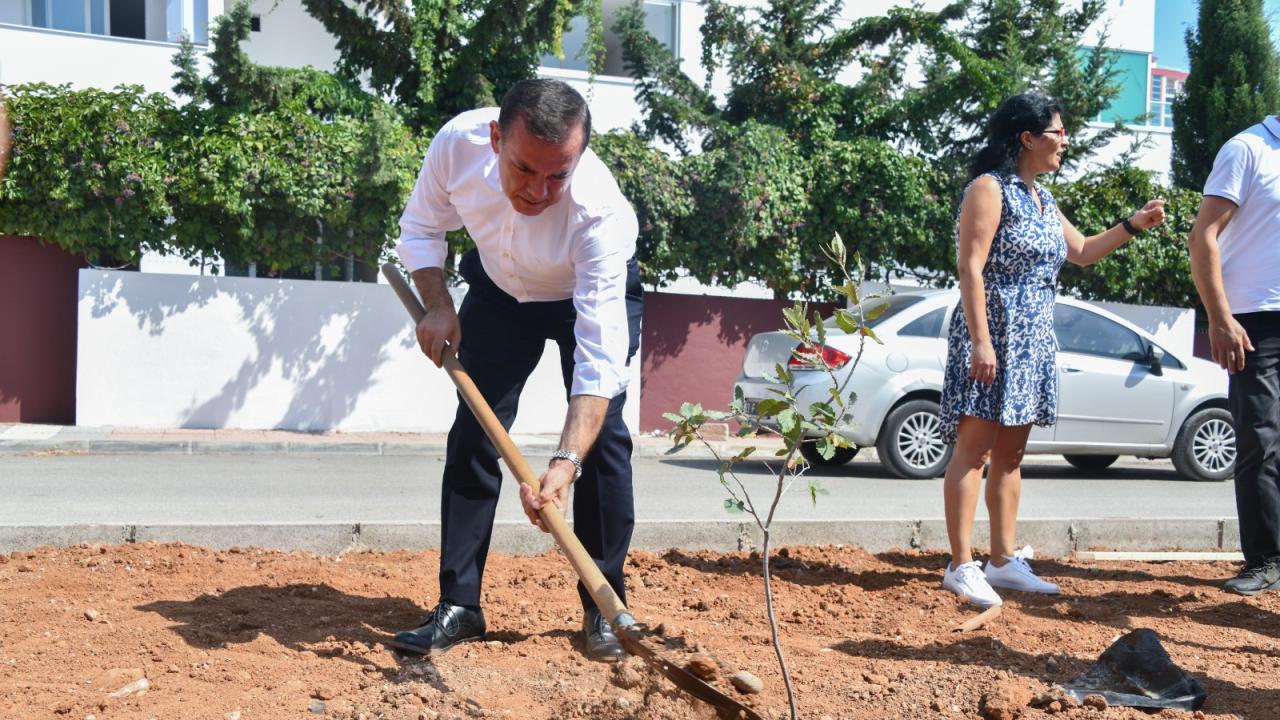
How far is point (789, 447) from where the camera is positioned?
9.94 ft

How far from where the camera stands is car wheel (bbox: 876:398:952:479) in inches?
387

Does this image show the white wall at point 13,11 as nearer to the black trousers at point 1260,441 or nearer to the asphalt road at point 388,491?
the asphalt road at point 388,491

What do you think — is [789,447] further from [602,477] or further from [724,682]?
[602,477]

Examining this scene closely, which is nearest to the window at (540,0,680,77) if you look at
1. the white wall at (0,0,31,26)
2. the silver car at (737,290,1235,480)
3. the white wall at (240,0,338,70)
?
the white wall at (240,0,338,70)

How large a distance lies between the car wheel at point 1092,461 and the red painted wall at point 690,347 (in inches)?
156

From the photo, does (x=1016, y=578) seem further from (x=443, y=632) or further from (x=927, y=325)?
(x=927, y=325)

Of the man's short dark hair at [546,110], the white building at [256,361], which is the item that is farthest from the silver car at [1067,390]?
the man's short dark hair at [546,110]

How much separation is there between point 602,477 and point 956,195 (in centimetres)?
1236

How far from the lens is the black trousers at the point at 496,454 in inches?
→ 149

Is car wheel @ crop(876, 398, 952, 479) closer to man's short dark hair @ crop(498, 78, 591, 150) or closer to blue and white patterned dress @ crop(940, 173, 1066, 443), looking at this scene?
blue and white patterned dress @ crop(940, 173, 1066, 443)

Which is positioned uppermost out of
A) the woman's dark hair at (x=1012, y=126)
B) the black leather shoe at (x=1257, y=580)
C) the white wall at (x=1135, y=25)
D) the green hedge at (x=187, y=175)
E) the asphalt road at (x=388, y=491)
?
the white wall at (x=1135, y=25)

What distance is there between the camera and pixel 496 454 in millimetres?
3811

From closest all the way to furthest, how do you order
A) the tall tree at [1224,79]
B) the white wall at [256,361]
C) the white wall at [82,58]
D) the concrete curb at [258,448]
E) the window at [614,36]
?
the concrete curb at [258,448], the white wall at [256,361], the white wall at [82,58], the tall tree at [1224,79], the window at [614,36]

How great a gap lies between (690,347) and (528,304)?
10.8 meters
